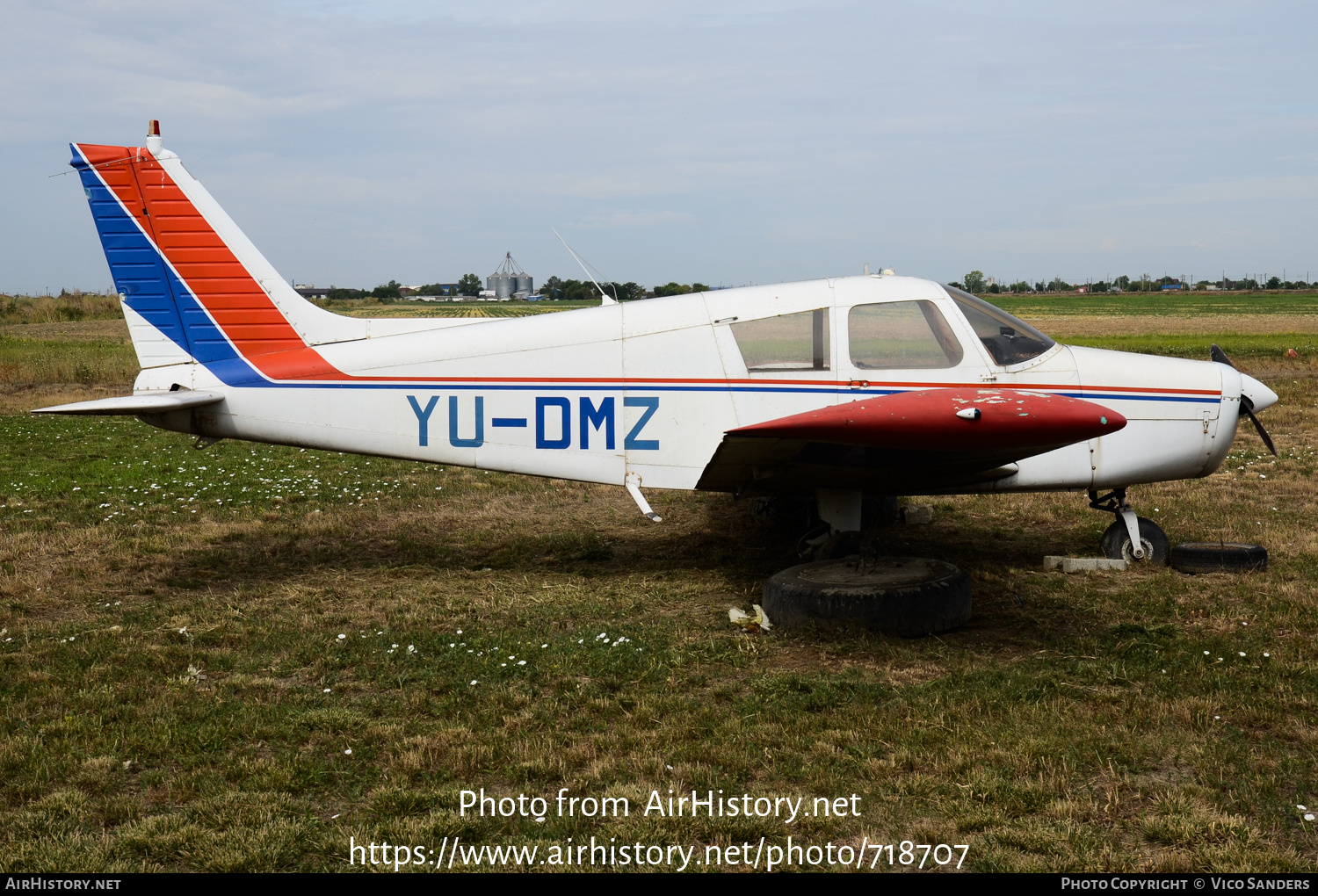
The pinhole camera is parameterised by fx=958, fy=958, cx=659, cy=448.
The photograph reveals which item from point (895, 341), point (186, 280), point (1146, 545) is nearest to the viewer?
point (895, 341)

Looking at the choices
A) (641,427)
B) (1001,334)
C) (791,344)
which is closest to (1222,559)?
(1001,334)

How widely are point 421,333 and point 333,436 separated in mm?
1048

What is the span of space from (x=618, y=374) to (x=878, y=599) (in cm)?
252

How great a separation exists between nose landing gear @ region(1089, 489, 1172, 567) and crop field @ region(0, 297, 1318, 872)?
349 millimetres

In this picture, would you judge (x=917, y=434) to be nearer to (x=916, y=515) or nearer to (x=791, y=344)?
(x=791, y=344)

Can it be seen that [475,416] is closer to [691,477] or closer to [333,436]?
[333,436]

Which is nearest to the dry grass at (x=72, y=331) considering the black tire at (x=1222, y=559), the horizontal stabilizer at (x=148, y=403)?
the horizontal stabilizer at (x=148, y=403)

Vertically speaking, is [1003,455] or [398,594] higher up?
[1003,455]

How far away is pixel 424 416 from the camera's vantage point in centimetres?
734

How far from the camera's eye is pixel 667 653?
5.82 m

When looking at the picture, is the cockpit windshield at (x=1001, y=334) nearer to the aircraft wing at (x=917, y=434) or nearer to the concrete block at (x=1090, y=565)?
the aircraft wing at (x=917, y=434)

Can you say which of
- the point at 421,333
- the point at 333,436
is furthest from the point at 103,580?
the point at 421,333

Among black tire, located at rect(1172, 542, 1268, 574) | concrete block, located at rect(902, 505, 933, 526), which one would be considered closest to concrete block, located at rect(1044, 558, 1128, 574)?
black tire, located at rect(1172, 542, 1268, 574)

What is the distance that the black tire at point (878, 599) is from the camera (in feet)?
19.7
